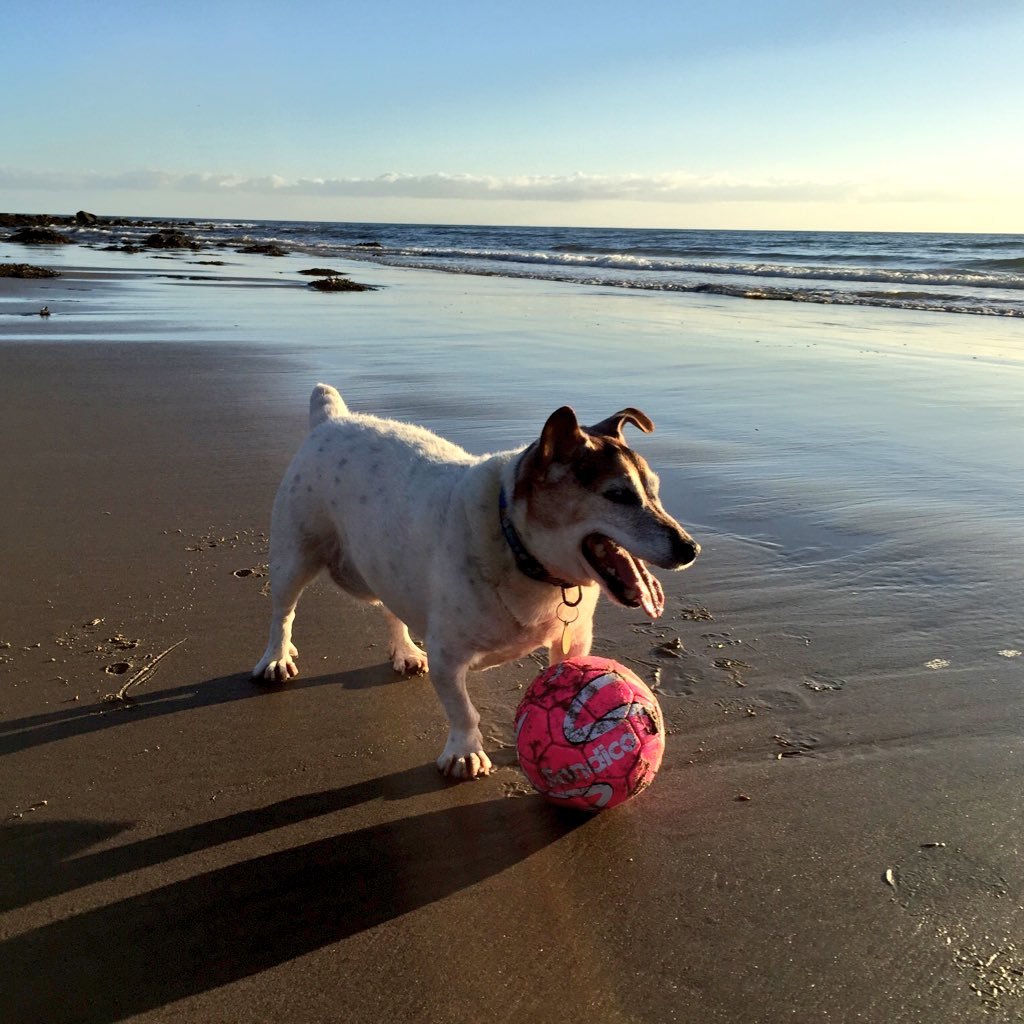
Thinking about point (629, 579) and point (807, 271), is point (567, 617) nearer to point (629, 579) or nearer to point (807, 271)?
point (629, 579)

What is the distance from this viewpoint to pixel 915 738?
151 inches

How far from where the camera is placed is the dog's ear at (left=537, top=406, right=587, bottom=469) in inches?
135

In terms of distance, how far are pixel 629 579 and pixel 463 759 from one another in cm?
100

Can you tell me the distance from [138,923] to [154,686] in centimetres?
160

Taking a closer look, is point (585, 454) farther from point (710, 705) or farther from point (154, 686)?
point (154, 686)

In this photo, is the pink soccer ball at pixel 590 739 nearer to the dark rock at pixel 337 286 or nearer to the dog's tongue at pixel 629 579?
the dog's tongue at pixel 629 579

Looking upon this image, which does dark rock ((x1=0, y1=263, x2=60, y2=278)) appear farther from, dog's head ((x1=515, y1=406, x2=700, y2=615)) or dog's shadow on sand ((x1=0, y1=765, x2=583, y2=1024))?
dog's head ((x1=515, y1=406, x2=700, y2=615))

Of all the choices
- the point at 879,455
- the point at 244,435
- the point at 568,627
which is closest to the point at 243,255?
the point at 244,435

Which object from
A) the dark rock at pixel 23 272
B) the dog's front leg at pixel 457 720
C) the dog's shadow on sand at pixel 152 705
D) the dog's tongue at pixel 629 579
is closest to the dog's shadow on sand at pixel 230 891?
the dog's front leg at pixel 457 720

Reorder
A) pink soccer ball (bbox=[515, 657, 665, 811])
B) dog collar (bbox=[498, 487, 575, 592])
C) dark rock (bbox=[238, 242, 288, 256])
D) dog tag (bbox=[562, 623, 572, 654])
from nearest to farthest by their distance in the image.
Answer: pink soccer ball (bbox=[515, 657, 665, 811]) < dog collar (bbox=[498, 487, 575, 592]) < dog tag (bbox=[562, 623, 572, 654]) < dark rock (bbox=[238, 242, 288, 256])

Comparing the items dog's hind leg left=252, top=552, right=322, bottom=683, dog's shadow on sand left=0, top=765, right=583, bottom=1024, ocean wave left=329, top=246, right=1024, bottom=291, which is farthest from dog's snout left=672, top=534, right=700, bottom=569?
ocean wave left=329, top=246, right=1024, bottom=291

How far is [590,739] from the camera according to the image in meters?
3.28

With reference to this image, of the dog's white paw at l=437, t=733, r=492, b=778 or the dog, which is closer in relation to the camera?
the dog

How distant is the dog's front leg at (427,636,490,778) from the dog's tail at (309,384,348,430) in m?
1.82
